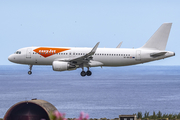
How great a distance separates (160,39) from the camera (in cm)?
7194

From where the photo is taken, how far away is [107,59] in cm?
6456

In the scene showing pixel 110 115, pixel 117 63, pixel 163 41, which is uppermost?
pixel 163 41

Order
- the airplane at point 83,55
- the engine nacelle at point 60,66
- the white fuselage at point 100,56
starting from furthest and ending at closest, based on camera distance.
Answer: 1. the white fuselage at point 100,56
2. the airplane at point 83,55
3. the engine nacelle at point 60,66

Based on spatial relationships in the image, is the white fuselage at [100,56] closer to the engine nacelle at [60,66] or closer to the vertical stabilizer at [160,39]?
the engine nacelle at [60,66]

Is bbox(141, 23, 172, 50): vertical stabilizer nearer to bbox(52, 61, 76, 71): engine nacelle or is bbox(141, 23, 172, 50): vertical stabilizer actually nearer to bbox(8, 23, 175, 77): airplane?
bbox(8, 23, 175, 77): airplane

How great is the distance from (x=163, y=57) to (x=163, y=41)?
7550 millimetres

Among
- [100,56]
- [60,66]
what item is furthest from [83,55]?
[60,66]

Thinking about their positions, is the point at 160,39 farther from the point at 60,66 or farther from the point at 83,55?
the point at 60,66

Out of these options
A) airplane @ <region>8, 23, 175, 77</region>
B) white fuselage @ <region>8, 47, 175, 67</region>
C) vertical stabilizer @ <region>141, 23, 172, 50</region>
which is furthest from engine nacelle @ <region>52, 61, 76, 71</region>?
vertical stabilizer @ <region>141, 23, 172, 50</region>

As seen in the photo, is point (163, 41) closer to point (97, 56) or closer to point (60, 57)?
point (97, 56)

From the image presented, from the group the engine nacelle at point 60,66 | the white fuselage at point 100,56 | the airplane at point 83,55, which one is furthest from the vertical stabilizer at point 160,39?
the engine nacelle at point 60,66

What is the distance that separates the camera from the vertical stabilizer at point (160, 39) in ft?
232

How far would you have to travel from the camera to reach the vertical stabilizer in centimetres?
7062

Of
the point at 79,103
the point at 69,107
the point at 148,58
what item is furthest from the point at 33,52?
the point at 79,103
